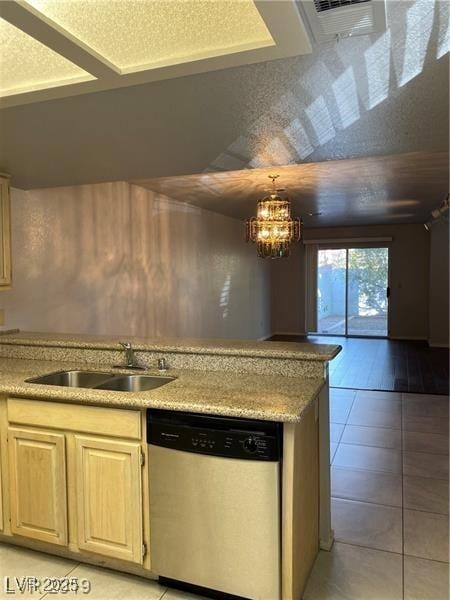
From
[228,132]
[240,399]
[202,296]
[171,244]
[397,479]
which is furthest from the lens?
[202,296]

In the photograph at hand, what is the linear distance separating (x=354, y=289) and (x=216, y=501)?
831cm

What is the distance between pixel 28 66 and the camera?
161 cm

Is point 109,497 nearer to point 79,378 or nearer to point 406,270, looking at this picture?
point 79,378

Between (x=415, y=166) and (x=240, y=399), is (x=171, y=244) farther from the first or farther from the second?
(x=240, y=399)

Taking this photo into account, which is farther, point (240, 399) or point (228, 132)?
point (228, 132)

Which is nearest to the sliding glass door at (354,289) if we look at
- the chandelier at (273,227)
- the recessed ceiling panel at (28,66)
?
the chandelier at (273,227)

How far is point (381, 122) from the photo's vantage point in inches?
78.4

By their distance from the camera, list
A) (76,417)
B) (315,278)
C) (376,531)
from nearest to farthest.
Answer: (76,417) → (376,531) → (315,278)

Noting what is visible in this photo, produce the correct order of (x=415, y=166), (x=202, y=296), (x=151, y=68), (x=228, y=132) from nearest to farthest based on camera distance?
1. (x=151, y=68)
2. (x=228, y=132)
3. (x=415, y=166)
4. (x=202, y=296)

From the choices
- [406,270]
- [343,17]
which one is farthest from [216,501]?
[406,270]

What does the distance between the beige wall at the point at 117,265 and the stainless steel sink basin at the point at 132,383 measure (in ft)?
3.73

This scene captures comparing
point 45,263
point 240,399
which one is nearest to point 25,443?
point 240,399

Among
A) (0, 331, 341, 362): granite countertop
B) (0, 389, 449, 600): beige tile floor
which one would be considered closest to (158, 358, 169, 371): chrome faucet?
(0, 331, 341, 362): granite countertop

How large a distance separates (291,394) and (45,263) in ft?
7.70
